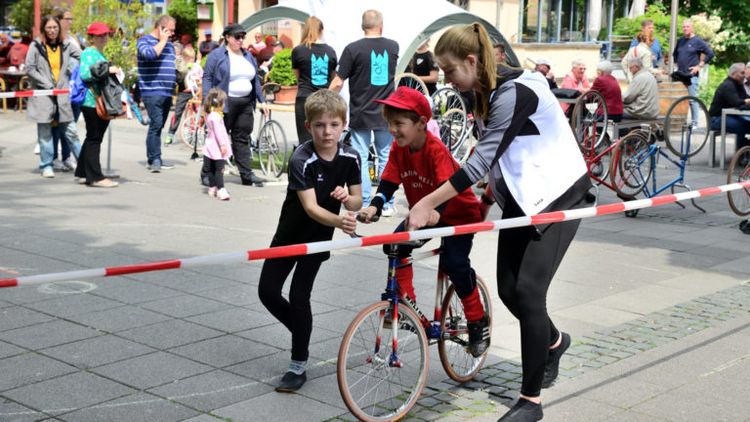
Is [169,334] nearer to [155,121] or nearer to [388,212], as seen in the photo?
[388,212]

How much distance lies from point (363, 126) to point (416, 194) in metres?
A: 5.85

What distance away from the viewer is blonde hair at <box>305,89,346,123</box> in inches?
195

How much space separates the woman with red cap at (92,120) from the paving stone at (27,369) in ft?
21.5

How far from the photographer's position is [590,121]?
13.4 meters

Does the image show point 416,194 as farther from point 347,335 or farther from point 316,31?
point 316,31

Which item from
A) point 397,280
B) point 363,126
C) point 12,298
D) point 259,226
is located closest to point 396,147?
point 397,280

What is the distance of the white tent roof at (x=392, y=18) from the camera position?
14625mm

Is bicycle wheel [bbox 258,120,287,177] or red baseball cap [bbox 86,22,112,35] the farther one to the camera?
bicycle wheel [bbox 258,120,287,177]

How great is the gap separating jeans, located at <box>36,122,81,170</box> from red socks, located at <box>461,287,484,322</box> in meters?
8.67

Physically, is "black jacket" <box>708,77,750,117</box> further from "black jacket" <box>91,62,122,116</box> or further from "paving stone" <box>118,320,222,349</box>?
"paving stone" <box>118,320,222,349</box>

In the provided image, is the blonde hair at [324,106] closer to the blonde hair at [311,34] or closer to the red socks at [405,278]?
the red socks at [405,278]

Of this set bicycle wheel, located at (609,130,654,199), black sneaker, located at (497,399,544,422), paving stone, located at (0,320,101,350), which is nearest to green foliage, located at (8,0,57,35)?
bicycle wheel, located at (609,130,654,199)

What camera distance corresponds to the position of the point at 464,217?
5.10m

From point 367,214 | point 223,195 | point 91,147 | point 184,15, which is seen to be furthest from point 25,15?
point 367,214
